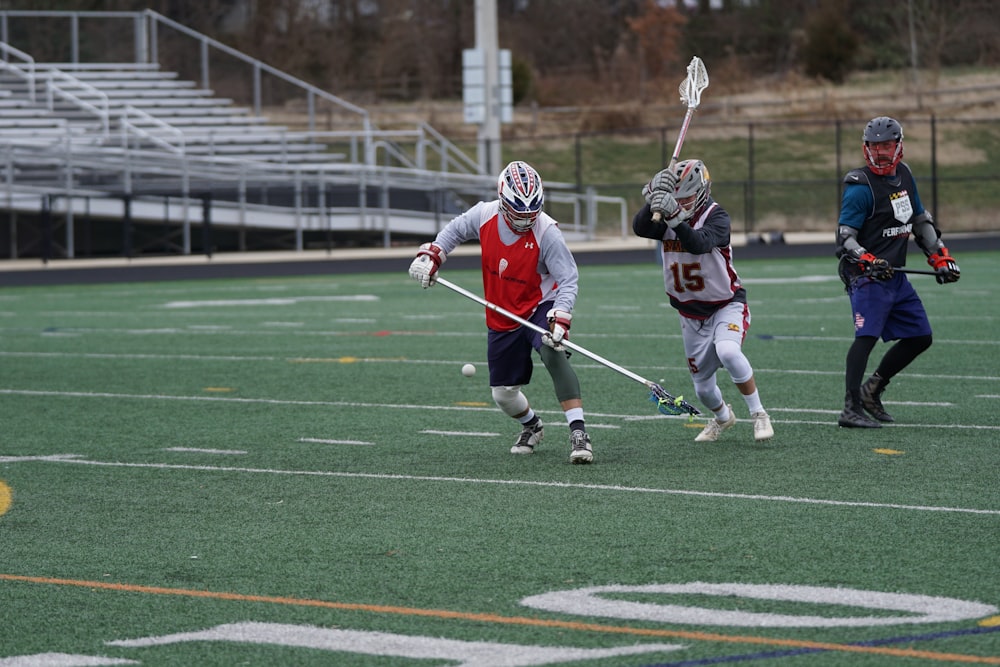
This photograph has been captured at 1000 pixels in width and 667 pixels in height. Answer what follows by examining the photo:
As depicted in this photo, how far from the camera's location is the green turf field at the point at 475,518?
5277 millimetres

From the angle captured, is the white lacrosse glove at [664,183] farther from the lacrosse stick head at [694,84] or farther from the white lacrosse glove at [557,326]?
the lacrosse stick head at [694,84]

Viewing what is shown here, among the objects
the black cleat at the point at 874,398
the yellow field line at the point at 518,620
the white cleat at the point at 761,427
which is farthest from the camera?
the black cleat at the point at 874,398

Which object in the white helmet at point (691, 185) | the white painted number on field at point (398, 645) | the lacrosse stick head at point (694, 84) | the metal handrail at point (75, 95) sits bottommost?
the white painted number on field at point (398, 645)

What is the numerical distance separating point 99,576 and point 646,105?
50.9m

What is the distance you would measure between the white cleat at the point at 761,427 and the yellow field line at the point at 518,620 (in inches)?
155

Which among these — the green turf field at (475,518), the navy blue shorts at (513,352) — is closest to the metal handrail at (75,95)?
the green turf field at (475,518)

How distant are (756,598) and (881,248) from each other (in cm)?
462

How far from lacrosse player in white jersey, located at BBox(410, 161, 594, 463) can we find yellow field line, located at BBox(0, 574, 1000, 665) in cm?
307

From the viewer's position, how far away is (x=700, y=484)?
26.2ft

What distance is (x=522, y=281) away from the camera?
8.84m

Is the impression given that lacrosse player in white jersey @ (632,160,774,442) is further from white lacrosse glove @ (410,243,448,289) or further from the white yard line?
the white yard line

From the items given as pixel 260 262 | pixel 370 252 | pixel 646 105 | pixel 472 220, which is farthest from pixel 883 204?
pixel 646 105

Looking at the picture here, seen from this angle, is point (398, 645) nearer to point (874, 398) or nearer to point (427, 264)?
point (427, 264)

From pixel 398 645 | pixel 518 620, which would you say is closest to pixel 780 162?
pixel 518 620
